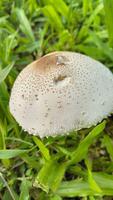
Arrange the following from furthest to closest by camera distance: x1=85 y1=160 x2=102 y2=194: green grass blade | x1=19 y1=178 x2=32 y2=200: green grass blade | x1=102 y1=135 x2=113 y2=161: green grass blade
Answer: x1=102 y1=135 x2=113 y2=161: green grass blade
x1=19 y1=178 x2=32 y2=200: green grass blade
x1=85 y1=160 x2=102 y2=194: green grass blade

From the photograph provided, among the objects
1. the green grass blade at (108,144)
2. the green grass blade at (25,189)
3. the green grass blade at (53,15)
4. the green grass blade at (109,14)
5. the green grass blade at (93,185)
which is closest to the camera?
the green grass blade at (93,185)

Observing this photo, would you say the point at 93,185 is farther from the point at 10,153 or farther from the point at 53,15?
the point at 53,15

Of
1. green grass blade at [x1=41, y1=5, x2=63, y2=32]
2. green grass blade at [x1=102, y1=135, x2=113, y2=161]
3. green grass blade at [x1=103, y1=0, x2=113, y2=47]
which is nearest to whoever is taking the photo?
green grass blade at [x1=102, y1=135, x2=113, y2=161]

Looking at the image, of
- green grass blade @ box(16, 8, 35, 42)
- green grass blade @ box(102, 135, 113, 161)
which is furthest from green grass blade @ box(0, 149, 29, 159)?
green grass blade @ box(16, 8, 35, 42)

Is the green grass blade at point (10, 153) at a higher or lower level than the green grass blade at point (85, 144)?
higher

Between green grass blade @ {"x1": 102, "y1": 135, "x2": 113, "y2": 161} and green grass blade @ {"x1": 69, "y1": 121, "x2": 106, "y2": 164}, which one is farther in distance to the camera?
green grass blade @ {"x1": 102, "y1": 135, "x2": 113, "y2": 161}

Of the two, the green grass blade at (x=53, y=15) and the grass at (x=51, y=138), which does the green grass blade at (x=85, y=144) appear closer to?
the grass at (x=51, y=138)

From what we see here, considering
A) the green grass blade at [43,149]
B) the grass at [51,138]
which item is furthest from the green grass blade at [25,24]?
the green grass blade at [43,149]

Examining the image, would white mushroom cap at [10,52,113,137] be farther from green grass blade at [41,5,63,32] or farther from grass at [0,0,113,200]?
green grass blade at [41,5,63,32]
